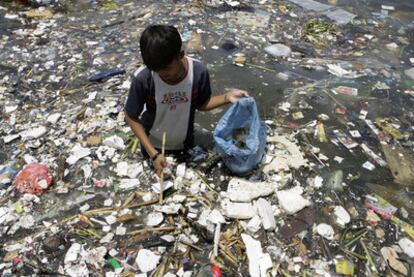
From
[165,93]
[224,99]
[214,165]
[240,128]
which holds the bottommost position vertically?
[214,165]

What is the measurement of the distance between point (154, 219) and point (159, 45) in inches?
48.4

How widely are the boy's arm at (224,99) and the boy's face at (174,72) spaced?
34 centimetres

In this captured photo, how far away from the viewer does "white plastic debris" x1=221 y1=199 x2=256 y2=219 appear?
2490 millimetres

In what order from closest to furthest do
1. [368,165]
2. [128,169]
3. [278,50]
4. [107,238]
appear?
[107,238]
[128,169]
[368,165]
[278,50]

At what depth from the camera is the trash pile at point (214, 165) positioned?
2.33 m

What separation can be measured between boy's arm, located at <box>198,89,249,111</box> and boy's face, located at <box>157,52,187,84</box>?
1.13 feet

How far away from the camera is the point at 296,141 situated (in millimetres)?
3211

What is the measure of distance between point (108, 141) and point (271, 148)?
1.40 metres

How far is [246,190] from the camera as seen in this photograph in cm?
265

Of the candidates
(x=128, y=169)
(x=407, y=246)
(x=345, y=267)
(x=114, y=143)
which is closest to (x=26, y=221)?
(x=128, y=169)

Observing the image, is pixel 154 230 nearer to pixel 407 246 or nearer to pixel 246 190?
pixel 246 190

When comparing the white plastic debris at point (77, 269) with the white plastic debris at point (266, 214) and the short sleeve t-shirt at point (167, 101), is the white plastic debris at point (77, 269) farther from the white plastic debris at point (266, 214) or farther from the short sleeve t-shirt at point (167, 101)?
the white plastic debris at point (266, 214)

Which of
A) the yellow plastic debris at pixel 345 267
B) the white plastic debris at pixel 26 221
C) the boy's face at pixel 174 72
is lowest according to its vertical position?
the yellow plastic debris at pixel 345 267

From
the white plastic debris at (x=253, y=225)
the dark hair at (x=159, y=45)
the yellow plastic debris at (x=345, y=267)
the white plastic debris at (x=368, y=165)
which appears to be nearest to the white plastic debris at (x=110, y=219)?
the white plastic debris at (x=253, y=225)
